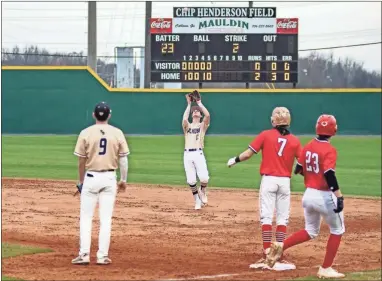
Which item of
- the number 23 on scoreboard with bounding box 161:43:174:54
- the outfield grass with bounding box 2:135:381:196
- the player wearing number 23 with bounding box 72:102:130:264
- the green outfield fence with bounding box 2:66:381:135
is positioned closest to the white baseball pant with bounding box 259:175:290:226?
the player wearing number 23 with bounding box 72:102:130:264

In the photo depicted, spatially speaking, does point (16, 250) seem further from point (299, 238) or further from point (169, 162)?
point (169, 162)

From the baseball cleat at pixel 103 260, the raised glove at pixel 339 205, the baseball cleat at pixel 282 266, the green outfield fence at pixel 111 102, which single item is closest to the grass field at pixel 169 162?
the baseball cleat at pixel 103 260

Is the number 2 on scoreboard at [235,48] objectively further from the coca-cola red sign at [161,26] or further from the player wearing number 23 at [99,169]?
the player wearing number 23 at [99,169]

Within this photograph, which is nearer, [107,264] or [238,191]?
[107,264]

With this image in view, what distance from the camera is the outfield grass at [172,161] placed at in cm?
2161

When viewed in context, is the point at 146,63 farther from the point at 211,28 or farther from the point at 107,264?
the point at 107,264

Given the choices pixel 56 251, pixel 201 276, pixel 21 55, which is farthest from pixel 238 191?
pixel 21 55

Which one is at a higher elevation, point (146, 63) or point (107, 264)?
point (146, 63)

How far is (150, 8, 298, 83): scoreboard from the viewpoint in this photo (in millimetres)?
35812

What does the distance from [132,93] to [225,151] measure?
467 inches

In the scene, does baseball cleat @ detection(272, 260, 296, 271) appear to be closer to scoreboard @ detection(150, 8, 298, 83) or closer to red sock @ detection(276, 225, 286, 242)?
red sock @ detection(276, 225, 286, 242)

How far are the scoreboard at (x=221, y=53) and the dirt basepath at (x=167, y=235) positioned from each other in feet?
58.3

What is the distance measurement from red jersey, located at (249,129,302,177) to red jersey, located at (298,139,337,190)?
475mm

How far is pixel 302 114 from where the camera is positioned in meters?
42.4
